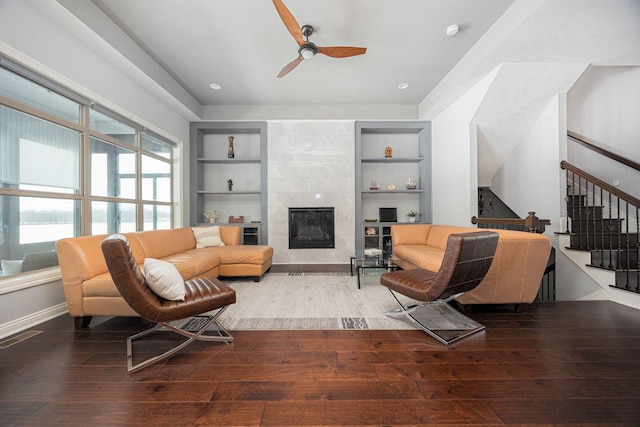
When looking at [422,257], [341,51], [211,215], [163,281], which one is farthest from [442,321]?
[211,215]

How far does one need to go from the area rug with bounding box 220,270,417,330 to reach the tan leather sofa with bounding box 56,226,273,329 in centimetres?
34

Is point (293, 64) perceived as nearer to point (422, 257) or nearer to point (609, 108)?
point (422, 257)

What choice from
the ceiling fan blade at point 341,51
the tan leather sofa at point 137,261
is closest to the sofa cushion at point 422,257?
the tan leather sofa at point 137,261

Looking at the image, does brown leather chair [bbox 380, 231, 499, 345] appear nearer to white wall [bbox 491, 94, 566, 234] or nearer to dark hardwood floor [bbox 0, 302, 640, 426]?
dark hardwood floor [bbox 0, 302, 640, 426]

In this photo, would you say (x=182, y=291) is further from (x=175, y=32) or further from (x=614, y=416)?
(x=175, y=32)

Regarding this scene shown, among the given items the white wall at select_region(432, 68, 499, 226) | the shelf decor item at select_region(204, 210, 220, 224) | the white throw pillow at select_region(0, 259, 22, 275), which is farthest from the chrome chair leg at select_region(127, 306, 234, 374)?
the white wall at select_region(432, 68, 499, 226)

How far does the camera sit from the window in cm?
215

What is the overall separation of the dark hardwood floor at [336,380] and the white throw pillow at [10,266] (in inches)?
26.0

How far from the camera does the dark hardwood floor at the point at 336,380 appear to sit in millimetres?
1229

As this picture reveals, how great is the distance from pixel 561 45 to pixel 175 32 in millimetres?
4396

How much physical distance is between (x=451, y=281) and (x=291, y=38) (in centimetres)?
320

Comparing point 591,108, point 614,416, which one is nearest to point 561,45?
point 591,108

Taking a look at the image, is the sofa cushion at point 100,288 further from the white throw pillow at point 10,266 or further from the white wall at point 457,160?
the white wall at point 457,160

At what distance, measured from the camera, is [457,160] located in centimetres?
421
